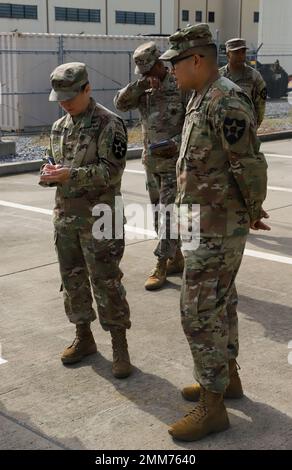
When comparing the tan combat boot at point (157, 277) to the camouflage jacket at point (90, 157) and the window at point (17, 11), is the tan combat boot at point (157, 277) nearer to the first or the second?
the camouflage jacket at point (90, 157)

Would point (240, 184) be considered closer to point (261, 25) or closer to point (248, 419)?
point (248, 419)

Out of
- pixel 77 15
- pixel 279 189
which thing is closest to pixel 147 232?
pixel 279 189

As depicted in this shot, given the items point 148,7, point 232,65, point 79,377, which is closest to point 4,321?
point 79,377

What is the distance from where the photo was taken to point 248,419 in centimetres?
344

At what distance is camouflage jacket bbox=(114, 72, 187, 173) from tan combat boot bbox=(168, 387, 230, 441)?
2.46 metres

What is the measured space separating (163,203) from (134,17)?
131 feet

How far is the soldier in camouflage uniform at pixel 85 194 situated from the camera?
3.61m

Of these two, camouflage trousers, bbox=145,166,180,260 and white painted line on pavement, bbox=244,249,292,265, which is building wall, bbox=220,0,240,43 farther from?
camouflage trousers, bbox=145,166,180,260

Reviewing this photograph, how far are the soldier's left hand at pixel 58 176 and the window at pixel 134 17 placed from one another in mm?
40622

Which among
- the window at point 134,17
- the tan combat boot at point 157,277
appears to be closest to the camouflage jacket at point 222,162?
the tan combat boot at point 157,277

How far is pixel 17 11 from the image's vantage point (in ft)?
121

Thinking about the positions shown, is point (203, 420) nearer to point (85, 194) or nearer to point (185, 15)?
point (85, 194)

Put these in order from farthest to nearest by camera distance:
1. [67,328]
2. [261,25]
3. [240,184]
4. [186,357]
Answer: [261,25] → [67,328] → [186,357] → [240,184]

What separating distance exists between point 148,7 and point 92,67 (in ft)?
92.3
